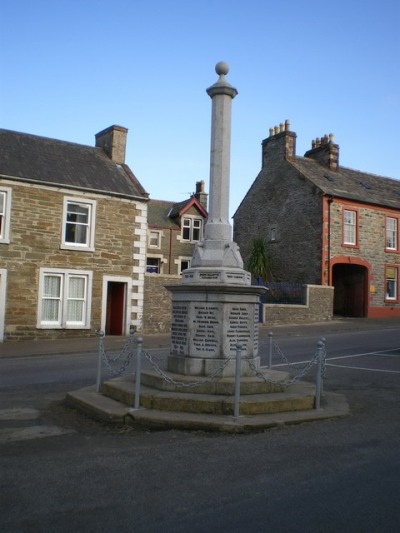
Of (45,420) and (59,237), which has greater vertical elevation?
(59,237)

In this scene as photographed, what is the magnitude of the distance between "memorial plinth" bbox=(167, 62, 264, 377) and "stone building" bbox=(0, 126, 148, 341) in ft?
40.8

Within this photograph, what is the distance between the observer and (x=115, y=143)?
80.3ft

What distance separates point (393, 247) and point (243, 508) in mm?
30783

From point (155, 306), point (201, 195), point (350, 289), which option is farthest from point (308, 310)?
point (201, 195)

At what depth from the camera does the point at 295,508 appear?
4270 millimetres

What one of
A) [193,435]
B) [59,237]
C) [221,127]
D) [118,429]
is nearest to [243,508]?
[193,435]

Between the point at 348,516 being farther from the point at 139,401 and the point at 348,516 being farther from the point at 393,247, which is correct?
the point at 393,247

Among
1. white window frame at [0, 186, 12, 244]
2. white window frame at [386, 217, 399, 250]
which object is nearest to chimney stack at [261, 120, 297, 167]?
white window frame at [386, 217, 399, 250]

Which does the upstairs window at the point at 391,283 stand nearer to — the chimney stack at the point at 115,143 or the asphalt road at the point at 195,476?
the chimney stack at the point at 115,143

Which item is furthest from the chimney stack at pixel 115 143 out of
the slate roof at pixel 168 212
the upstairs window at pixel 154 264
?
the upstairs window at pixel 154 264

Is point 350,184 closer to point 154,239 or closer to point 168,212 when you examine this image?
point 168,212

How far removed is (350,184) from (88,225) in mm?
18190

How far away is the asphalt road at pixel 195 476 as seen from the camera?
4066 mm

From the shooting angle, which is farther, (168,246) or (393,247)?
(168,246)
